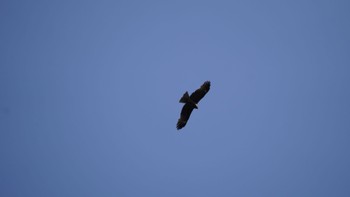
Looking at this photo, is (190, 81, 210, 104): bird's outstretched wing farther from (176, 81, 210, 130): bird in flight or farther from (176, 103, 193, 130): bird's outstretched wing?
(176, 103, 193, 130): bird's outstretched wing

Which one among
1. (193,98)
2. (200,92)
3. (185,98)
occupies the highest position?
(200,92)

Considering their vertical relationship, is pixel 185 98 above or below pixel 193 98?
below

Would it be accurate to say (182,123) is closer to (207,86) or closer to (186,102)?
(186,102)

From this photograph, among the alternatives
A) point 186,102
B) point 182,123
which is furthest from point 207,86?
point 182,123

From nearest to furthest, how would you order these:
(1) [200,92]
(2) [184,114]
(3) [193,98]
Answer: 1. (1) [200,92]
2. (3) [193,98]
3. (2) [184,114]

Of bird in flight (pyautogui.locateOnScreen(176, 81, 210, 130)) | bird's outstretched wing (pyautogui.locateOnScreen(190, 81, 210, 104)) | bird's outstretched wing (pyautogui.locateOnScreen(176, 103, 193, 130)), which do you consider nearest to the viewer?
bird in flight (pyautogui.locateOnScreen(176, 81, 210, 130))

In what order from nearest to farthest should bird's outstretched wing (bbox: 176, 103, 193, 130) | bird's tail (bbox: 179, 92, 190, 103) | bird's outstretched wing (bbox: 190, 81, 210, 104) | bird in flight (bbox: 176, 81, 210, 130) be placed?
bird's tail (bbox: 179, 92, 190, 103), bird in flight (bbox: 176, 81, 210, 130), bird's outstretched wing (bbox: 190, 81, 210, 104), bird's outstretched wing (bbox: 176, 103, 193, 130)

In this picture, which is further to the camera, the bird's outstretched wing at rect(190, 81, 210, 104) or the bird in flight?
the bird's outstretched wing at rect(190, 81, 210, 104)

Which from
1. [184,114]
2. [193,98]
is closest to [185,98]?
[193,98]

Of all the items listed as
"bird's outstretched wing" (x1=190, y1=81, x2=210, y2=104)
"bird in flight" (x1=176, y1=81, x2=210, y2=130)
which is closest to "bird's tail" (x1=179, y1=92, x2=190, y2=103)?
"bird in flight" (x1=176, y1=81, x2=210, y2=130)

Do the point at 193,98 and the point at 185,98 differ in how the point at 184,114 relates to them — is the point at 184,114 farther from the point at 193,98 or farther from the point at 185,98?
the point at 185,98


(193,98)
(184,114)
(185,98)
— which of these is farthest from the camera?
(184,114)

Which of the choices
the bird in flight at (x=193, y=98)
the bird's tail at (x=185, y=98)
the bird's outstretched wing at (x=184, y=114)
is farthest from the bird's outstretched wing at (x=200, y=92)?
the bird's outstretched wing at (x=184, y=114)

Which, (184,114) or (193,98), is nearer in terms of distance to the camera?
(193,98)
